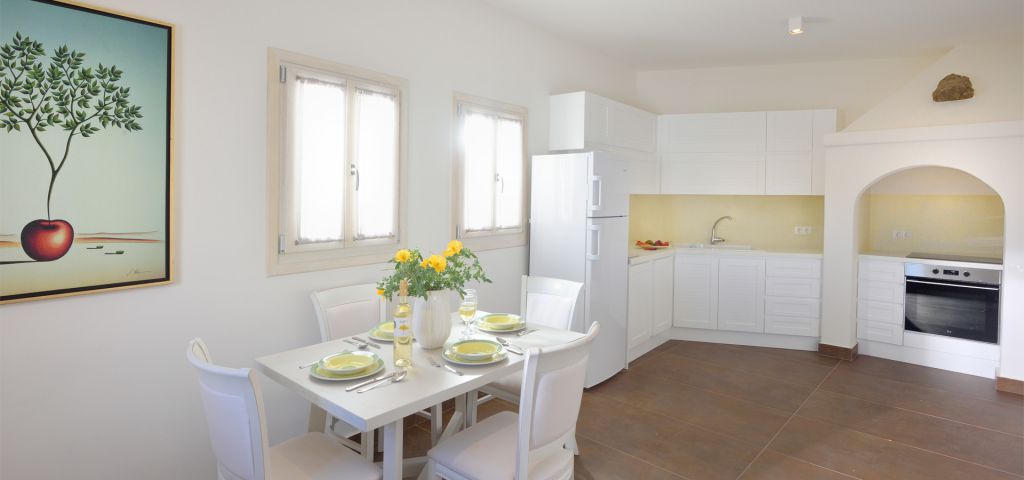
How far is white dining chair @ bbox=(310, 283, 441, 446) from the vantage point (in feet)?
8.50

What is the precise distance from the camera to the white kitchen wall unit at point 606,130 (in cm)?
433

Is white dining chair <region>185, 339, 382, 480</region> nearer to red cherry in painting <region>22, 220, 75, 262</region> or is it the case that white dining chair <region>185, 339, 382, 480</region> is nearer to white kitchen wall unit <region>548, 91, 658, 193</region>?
red cherry in painting <region>22, 220, 75, 262</region>

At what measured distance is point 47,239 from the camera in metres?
1.98

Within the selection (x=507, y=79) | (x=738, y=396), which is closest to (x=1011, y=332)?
(x=738, y=396)

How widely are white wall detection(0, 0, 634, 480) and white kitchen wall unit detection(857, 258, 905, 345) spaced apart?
409 cm

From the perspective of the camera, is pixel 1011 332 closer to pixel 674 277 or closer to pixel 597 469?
pixel 674 277

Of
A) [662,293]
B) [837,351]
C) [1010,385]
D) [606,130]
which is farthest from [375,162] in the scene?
[1010,385]

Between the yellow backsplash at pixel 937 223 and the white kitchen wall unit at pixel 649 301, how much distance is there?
6.64ft

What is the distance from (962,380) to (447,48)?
4655mm

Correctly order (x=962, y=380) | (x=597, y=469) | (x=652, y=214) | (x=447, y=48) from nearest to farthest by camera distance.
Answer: (x=597, y=469) < (x=447, y=48) < (x=962, y=380) < (x=652, y=214)

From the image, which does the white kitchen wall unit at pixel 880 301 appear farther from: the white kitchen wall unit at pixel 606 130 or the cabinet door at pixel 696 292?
the white kitchen wall unit at pixel 606 130

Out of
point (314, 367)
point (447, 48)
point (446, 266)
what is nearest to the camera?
point (314, 367)

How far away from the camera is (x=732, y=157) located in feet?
17.4

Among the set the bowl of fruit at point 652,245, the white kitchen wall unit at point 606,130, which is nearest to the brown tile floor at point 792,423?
the bowl of fruit at point 652,245
